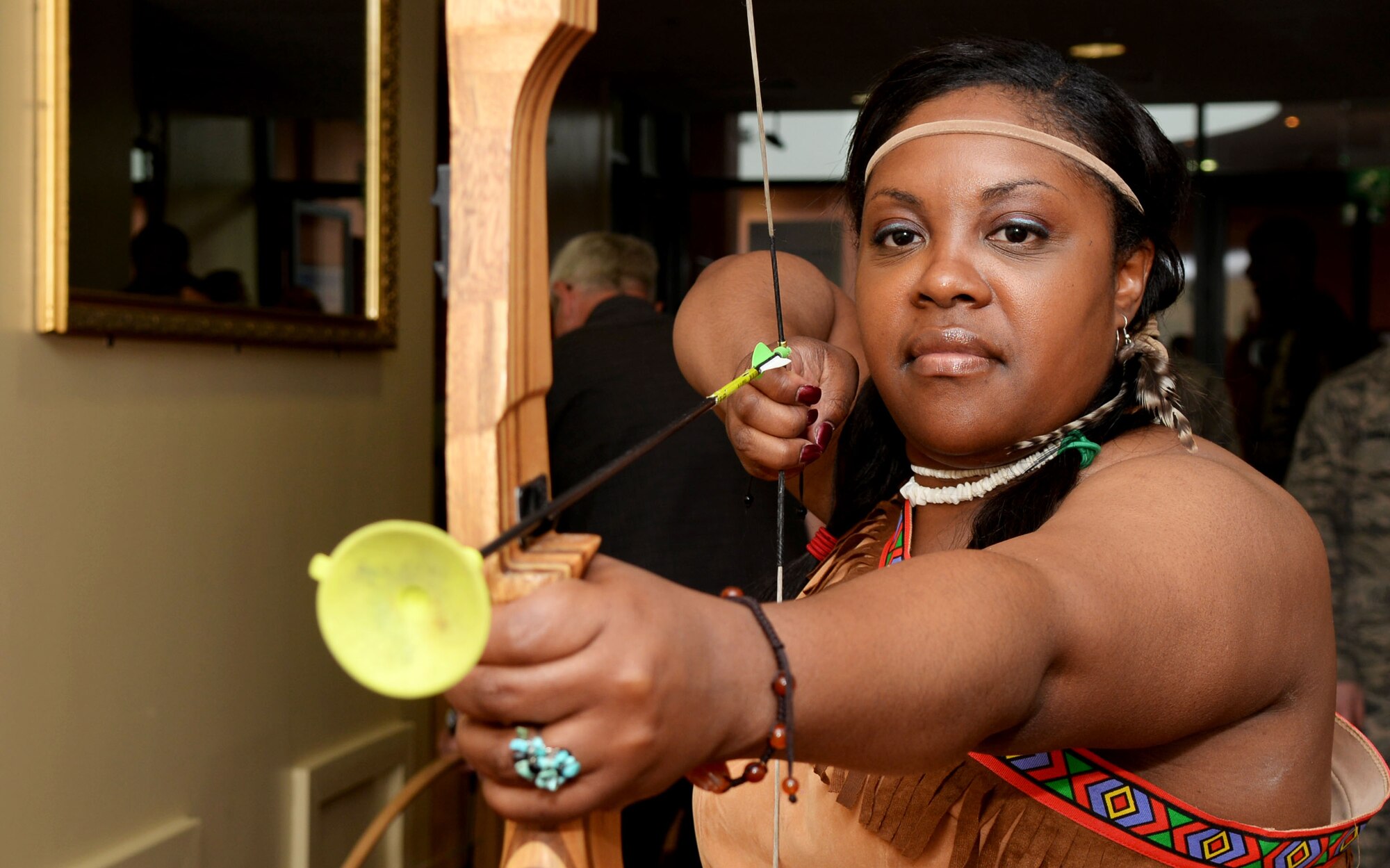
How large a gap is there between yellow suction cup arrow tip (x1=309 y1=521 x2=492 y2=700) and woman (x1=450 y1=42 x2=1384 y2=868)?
7cm

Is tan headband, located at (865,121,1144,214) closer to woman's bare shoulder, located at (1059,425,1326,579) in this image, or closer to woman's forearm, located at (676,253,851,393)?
woman's bare shoulder, located at (1059,425,1326,579)

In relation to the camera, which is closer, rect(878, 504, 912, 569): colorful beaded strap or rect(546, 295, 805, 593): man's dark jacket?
rect(878, 504, 912, 569): colorful beaded strap

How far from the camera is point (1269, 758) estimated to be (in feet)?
3.00

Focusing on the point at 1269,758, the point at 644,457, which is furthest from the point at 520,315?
the point at 644,457

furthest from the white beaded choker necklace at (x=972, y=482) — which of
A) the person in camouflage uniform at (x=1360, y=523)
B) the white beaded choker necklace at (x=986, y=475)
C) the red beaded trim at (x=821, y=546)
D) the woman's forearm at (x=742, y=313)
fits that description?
the person in camouflage uniform at (x=1360, y=523)

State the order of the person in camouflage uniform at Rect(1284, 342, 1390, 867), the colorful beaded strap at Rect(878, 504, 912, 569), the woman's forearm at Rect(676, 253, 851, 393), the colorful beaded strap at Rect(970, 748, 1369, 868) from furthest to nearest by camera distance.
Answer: the person in camouflage uniform at Rect(1284, 342, 1390, 867) < the woman's forearm at Rect(676, 253, 851, 393) < the colorful beaded strap at Rect(878, 504, 912, 569) < the colorful beaded strap at Rect(970, 748, 1369, 868)

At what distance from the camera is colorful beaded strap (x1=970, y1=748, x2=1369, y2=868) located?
895 millimetres

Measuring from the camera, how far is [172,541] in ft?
6.52

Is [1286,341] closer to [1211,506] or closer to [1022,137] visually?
[1022,137]

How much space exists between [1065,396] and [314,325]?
5.43ft

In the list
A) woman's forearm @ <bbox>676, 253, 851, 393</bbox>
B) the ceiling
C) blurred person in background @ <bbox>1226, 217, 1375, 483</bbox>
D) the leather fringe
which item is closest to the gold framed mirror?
woman's forearm @ <bbox>676, 253, 851, 393</bbox>

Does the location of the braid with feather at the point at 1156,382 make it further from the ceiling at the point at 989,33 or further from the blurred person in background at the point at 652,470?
the ceiling at the point at 989,33

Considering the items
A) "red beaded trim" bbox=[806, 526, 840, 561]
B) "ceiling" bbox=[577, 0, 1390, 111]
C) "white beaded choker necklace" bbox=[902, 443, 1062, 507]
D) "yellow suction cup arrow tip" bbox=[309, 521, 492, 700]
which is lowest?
"red beaded trim" bbox=[806, 526, 840, 561]

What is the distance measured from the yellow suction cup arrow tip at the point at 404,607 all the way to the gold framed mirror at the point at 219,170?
56.6 inches
